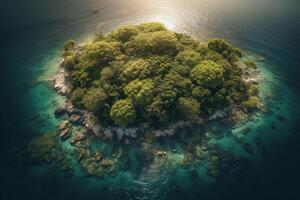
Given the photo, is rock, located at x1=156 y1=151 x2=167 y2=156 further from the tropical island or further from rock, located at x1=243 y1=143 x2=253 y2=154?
rock, located at x1=243 y1=143 x2=253 y2=154

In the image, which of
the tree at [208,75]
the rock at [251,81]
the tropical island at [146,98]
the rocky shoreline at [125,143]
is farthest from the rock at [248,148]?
the rock at [251,81]

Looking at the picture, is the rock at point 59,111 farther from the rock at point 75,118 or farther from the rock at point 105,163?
the rock at point 105,163

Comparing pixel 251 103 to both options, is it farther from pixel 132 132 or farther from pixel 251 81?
pixel 132 132

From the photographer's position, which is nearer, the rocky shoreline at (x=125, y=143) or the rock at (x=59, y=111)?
the rocky shoreline at (x=125, y=143)

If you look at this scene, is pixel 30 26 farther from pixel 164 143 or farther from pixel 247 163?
pixel 247 163

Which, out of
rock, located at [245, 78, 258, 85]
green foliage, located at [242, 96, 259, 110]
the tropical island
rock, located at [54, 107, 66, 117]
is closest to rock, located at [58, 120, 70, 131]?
the tropical island
